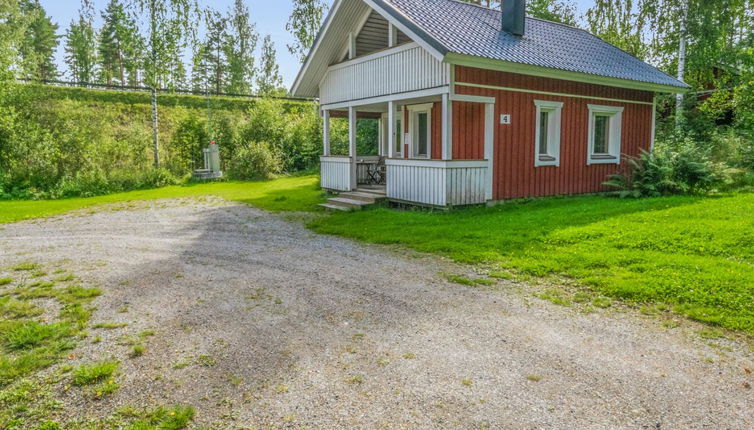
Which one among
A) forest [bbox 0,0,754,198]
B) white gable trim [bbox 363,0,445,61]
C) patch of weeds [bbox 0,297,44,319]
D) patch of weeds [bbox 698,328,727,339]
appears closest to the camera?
patch of weeds [bbox 698,328,727,339]

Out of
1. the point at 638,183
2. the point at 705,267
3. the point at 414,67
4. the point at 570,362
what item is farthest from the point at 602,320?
the point at 638,183

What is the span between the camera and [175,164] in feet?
68.1

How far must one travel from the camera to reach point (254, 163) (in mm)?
20938

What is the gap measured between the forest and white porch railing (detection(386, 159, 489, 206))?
4249 mm

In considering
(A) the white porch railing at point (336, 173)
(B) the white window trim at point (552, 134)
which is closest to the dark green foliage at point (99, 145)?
(A) the white porch railing at point (336, 173)

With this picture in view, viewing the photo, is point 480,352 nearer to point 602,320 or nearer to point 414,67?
point 602,320

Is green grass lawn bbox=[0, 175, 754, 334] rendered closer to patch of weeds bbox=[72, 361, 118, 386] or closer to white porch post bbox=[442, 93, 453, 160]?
white porch post bbox=[442, 93, 453, 160]

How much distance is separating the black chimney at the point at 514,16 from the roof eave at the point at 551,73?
6.35 feet

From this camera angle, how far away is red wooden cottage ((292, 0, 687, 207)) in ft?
35.3

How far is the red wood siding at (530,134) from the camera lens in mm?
11016

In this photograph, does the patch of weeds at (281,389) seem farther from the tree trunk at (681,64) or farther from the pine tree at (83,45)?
the pine tree at (83,45)

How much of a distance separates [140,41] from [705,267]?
21.6 m

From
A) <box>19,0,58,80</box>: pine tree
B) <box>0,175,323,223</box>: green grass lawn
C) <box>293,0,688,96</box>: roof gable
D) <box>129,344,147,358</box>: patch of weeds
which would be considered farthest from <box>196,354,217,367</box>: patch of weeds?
<box>19,0,58,80</box>: pine tree

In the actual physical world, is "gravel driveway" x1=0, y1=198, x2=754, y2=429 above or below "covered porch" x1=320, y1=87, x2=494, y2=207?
below
